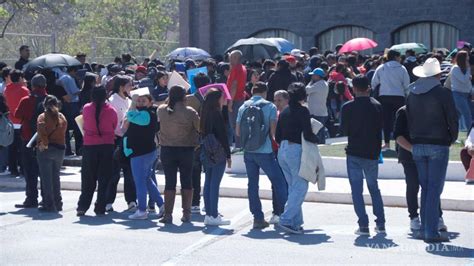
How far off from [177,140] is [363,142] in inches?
95.1

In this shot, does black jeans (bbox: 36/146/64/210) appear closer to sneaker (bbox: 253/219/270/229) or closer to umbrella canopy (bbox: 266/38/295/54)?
sneaker (bbox: 253/219/270/229)

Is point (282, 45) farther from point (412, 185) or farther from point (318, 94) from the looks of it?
point (412, 185)

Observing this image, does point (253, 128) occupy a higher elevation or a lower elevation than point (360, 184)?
higher

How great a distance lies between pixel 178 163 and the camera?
11445 mm

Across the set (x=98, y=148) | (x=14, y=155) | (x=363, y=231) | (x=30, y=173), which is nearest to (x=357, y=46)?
(x=14, y=155)

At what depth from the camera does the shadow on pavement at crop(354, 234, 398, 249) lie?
984 cm

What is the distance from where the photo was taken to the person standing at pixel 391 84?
15555mm

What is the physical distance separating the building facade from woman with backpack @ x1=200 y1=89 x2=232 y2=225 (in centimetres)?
2038

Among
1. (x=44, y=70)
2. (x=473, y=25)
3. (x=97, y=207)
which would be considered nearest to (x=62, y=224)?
(x=97, y=207)

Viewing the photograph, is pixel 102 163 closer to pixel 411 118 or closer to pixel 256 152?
pixel 256 152

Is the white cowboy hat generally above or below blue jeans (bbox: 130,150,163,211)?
above

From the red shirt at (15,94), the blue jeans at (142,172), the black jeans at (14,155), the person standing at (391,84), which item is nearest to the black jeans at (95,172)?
the blue jeans at (142,172)

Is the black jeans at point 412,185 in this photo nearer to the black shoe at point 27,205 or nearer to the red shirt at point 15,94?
the black shoe at point 27,205

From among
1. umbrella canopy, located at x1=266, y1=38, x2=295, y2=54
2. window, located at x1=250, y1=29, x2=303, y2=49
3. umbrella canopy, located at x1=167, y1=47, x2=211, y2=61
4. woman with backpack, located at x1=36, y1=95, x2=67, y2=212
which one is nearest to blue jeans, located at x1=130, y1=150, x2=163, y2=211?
woman with backpack, located at x1=36, y1=95, x2=67, y2=212
